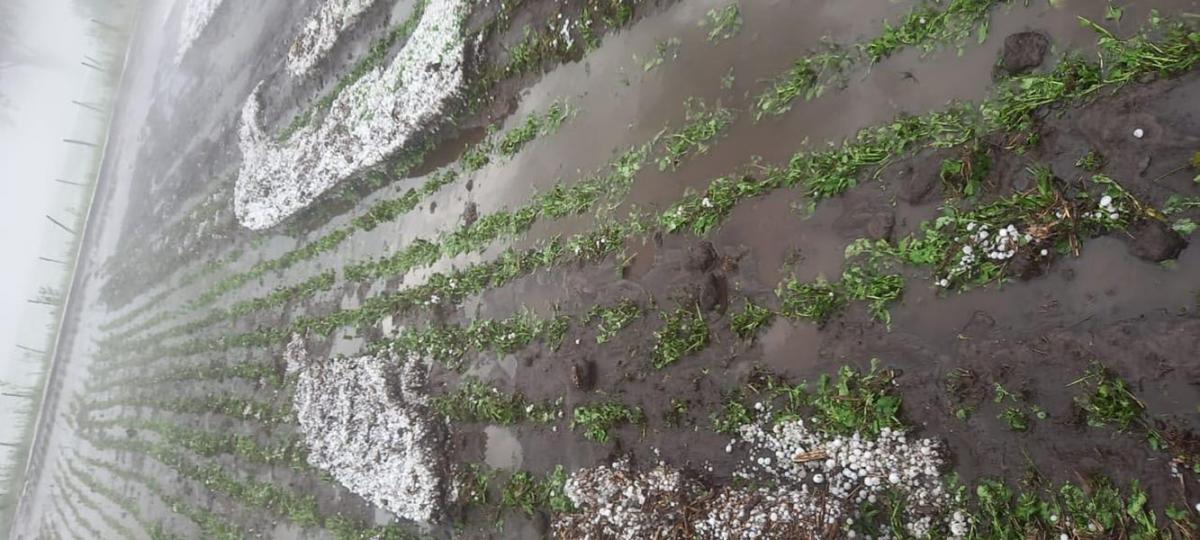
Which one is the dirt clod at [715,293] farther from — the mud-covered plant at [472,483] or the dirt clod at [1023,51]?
the mud-covered plant at [472,483]

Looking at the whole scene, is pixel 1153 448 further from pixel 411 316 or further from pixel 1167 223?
pixel 411 316

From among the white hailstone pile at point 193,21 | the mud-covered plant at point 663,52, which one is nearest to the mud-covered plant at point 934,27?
the mud-covered plant at point 663,52

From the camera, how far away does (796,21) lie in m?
6.14

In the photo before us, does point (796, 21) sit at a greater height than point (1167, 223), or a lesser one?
greater

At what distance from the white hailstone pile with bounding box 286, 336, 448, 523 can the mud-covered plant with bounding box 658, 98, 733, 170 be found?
→ 4.52m

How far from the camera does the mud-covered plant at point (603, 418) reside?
6695mm

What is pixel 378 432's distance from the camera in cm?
904

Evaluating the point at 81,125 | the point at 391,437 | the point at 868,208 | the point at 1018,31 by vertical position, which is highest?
the point at 81,125

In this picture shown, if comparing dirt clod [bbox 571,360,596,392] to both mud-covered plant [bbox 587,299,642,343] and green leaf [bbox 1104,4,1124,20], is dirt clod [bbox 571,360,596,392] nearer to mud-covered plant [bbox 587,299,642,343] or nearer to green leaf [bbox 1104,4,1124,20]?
mud-covered plant [bbox 587,299,642,343]

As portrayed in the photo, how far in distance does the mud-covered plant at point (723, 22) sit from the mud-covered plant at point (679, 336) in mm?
2688

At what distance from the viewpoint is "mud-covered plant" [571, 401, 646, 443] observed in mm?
6695

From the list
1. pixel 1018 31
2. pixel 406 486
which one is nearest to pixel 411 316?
pixel 406 486

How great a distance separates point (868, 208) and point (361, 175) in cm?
814

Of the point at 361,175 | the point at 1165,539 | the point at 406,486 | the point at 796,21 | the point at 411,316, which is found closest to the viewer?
the point at 1165,539
